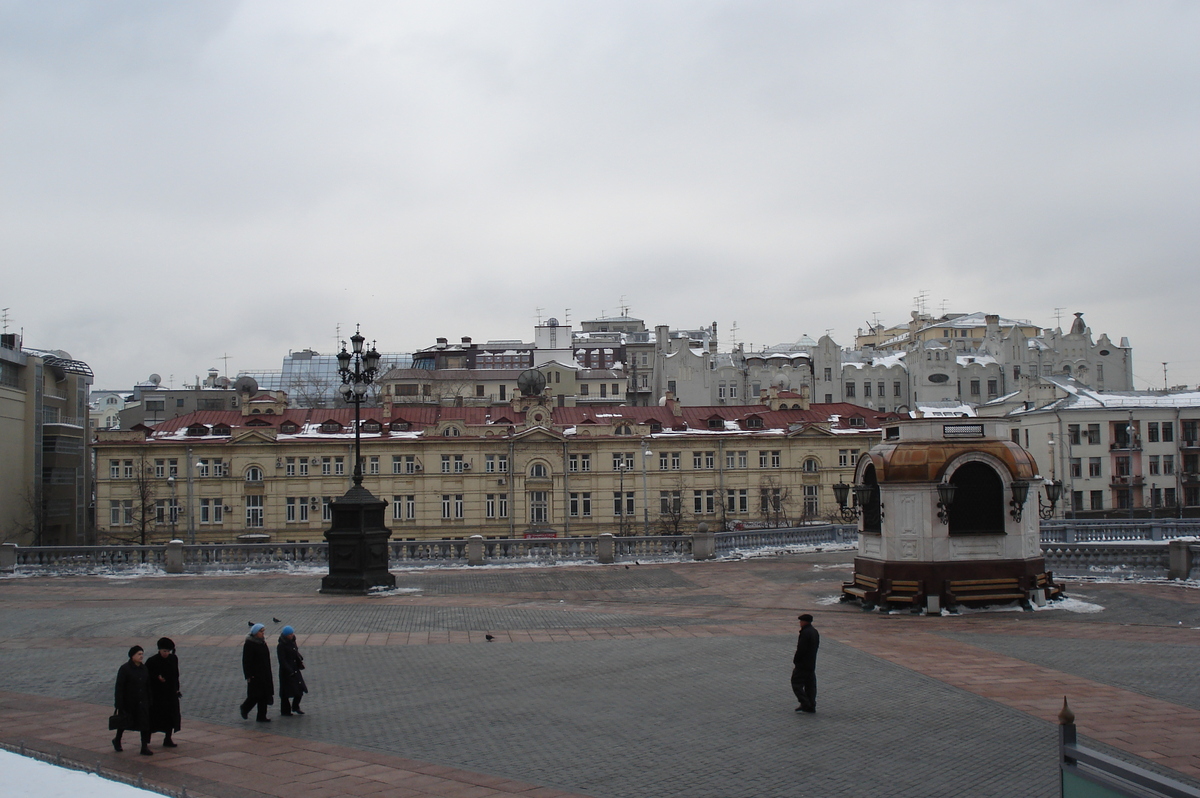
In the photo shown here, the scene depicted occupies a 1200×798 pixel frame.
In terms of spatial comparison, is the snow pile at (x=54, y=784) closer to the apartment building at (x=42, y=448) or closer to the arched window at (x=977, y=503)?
the arched window at (x=977, y=503)

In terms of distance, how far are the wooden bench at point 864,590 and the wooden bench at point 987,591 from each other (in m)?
1.63

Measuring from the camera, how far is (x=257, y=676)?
12.9m

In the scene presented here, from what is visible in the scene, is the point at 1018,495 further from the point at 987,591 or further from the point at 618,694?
the point at 618,694

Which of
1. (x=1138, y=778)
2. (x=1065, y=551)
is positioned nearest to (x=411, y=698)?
(x=1138, y=778)

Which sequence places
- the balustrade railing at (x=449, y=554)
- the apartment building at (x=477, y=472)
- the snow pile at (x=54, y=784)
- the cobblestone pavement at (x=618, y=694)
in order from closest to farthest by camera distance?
1. the snow pile at (x=54, y=784)
2. the cobblestone pavement at (x=618, y=694)
3. the balustrade railing at (x=449, y=554)
4. the apartment building at (x=477, y=472)

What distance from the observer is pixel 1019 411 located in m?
71.1

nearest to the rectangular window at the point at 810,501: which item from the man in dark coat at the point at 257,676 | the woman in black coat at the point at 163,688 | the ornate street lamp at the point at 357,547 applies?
the ornate street lamp at the point at 357,547

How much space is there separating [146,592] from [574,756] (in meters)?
20.3

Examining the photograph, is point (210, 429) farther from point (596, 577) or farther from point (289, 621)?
point (289, 621)

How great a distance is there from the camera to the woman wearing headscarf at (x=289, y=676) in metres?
13.2

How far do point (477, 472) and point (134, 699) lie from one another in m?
54.4

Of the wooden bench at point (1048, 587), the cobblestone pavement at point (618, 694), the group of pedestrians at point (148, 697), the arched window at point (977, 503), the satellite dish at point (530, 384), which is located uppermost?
the satellite dish at point (530, 384)

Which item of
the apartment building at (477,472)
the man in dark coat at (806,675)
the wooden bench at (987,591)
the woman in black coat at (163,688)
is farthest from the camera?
the apartment building at (477,472)

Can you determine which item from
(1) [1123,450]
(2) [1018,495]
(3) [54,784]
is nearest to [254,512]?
(2) [1018,495]
